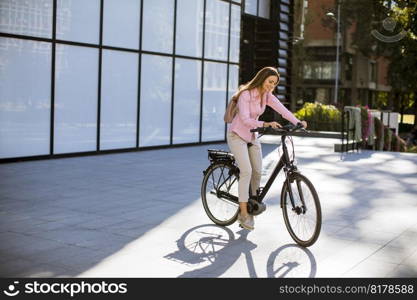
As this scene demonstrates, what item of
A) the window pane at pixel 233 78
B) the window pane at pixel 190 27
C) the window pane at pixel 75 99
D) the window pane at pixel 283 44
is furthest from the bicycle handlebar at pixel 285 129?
the window pane at pixel 283 44

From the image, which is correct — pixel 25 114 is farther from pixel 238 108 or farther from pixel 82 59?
pixel 238 108

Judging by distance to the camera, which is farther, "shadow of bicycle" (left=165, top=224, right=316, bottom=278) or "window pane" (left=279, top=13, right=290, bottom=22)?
"window pane" (left=279, top=13, right=290, bottom=22)

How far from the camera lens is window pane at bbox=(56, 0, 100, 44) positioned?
14.3m

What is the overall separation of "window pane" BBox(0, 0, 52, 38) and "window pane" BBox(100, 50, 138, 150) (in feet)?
6.32

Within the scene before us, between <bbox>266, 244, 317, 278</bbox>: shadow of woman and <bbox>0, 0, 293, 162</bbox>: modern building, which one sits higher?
<bbox>0, 0, 293, 162</bbox>: modern building

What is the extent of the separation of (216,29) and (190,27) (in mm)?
1378

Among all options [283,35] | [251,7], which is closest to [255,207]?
[251,7]

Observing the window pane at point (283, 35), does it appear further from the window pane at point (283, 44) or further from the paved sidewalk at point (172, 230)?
the paved sidewalk at point (172, 230)

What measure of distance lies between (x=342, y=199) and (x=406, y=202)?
939mm

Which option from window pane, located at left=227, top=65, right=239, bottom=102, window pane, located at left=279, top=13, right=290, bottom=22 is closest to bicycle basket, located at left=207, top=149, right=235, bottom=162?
window pane, located at left=227, top=65, right=239, bottom=102

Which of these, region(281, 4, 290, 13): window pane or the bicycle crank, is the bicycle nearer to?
the bicycle crank

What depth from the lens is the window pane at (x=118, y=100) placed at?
15617 millimetres

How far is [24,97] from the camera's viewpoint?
13492 millimetres

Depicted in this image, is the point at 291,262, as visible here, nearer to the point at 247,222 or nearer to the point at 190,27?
the point at 247,222
